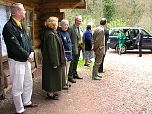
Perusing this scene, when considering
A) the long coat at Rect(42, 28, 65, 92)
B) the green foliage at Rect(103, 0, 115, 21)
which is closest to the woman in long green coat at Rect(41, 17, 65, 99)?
the long coat at Rect(42, 28, 65, 92)

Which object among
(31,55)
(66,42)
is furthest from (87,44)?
(31,55)

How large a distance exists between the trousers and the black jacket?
5.6 inches

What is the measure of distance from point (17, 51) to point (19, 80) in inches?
23.2

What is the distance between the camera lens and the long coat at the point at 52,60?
7.07 m

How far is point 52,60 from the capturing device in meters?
7.08

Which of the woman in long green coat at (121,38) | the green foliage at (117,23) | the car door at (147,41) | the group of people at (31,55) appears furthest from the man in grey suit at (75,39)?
the green foliage at (117,23)

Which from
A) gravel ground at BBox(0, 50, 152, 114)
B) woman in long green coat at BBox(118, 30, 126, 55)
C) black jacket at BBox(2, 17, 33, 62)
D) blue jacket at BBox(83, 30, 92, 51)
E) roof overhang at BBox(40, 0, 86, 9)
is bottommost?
gravel ground at BBox(0, 50, 152, 114)

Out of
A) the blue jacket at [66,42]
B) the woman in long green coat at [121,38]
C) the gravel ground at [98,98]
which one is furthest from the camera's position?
the woman in long green coat at [121,38]

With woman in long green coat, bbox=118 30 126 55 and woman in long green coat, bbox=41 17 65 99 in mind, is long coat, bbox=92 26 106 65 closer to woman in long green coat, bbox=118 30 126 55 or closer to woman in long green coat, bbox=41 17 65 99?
woman in long green coat, bbox=41 17 65 99

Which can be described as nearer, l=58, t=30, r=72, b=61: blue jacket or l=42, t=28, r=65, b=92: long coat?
l=42, t=28, r=65, b=92: long coat

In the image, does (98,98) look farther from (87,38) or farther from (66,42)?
(87,38)

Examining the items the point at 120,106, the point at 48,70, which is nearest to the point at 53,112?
the point at 48,70

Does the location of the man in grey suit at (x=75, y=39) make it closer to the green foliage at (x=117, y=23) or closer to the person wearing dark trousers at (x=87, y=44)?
the person wearing dark trousers at (x=87, y=44)

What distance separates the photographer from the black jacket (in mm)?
5887
